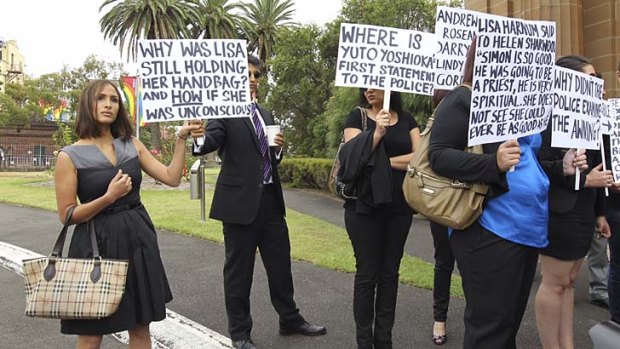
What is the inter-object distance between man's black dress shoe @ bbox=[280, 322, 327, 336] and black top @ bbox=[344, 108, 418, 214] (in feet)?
3.96

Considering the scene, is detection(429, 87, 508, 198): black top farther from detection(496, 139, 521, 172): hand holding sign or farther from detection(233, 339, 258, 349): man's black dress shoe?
detection(233, 339, 258, 349): man's black dress shoe

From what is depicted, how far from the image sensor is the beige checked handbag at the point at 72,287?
2.60 meters

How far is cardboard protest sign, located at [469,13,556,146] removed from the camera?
8.04 feet

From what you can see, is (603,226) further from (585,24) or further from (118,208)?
(585,24)

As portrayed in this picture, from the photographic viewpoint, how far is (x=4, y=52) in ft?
290

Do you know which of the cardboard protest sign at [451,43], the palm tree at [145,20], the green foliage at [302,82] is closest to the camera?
the cardboard protest sign at [451,43]

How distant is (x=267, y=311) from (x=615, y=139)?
3.23 metres

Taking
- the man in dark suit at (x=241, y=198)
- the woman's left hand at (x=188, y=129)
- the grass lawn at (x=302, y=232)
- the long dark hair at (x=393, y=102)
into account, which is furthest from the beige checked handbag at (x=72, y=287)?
the grass lawn at (x=302, y=232)

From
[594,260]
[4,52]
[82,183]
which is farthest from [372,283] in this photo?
[4,52]

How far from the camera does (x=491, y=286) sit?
2.44 m

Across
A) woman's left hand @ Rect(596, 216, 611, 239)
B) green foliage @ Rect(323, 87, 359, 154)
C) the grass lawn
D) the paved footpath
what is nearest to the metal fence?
the grass lawn

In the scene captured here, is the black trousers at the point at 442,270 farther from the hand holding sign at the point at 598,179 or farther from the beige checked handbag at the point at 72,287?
the beige checked handbag at the point at 72,287

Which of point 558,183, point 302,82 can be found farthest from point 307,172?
point 558,183

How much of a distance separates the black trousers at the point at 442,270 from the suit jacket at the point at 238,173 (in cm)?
145
